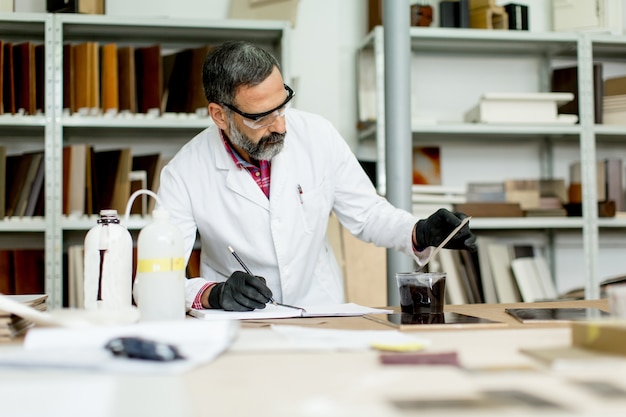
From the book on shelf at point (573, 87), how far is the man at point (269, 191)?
1.64m

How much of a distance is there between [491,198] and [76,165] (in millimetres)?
1811

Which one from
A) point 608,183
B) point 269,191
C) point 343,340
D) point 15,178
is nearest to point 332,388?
point 343,340

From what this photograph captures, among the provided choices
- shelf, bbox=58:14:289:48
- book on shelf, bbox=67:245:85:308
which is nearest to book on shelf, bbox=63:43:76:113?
shelf, bbox=58:14:289:48

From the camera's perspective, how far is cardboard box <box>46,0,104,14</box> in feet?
9.48

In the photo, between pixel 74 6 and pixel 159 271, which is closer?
pixel 159 271

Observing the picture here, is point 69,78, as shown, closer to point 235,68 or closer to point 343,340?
point 235,68

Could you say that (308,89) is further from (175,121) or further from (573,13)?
(573,13)

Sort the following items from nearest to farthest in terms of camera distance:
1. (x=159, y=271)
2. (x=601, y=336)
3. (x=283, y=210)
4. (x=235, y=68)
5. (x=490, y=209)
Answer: (x=601, y=336) → (x=159, y=271) → (x=235, y=68) → (x=283, y=210) → (x=490, y=209)

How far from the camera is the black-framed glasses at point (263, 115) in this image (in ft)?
5.80

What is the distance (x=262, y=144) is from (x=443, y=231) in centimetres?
54

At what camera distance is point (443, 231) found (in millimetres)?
1611

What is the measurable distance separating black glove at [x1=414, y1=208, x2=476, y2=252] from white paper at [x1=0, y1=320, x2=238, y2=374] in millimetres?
744

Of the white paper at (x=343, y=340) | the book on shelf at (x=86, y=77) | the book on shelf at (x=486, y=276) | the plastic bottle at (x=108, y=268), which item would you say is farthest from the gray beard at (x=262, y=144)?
the book on shelf at (x=486, y=276)

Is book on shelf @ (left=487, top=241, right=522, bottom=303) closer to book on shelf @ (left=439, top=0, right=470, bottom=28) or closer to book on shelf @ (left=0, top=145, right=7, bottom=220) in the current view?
book on shelf @ (left=439, top=0, right=470, bottom=28)
